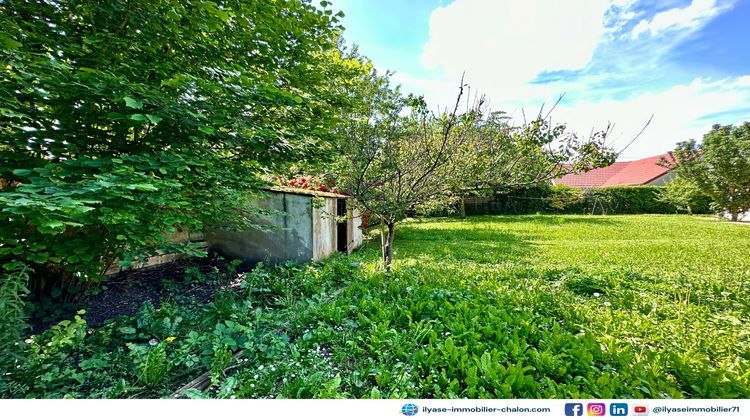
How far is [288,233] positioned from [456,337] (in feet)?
12.2

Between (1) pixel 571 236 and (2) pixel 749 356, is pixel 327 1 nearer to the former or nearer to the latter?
(2) pixel 749 356

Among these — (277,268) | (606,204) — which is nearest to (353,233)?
(277,268)

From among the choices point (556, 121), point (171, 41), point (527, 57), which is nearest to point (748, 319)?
point (556, 121)

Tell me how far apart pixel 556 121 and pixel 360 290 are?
2.97 metres

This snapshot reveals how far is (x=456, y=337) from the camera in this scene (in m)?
2.15

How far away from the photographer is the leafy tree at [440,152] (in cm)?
311

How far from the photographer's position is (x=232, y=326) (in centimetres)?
227

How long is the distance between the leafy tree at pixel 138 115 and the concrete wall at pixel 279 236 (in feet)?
5.60

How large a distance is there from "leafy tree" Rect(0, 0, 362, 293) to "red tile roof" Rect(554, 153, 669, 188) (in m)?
19.6

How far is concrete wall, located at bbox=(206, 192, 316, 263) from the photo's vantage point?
16.3ft
